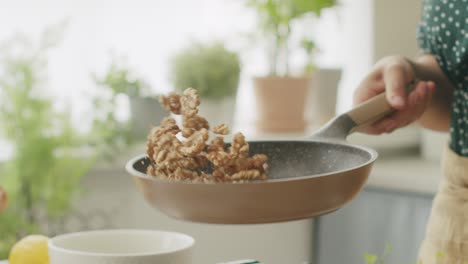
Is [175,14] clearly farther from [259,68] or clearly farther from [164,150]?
[164,150]

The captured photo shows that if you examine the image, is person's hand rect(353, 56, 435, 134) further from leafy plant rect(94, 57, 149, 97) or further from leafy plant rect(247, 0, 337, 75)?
leafy plant rect(247, 0, 337, 75)

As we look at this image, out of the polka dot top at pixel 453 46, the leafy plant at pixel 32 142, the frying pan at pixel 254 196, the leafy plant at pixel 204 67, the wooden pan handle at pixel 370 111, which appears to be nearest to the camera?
the frying pan at pixel 254 196

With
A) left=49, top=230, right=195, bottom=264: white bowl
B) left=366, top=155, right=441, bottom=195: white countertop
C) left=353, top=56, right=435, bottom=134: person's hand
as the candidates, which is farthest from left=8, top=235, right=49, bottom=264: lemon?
left=366, top=155, right=441, bottom=195: white countertop

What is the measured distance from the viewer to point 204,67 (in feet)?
6.72

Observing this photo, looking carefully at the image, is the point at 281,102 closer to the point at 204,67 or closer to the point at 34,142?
the point at 204,67

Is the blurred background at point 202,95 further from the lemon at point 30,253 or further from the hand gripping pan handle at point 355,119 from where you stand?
the hand gripping pan handle at point 355,119

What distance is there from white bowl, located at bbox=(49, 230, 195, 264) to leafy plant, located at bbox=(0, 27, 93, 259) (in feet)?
2.69

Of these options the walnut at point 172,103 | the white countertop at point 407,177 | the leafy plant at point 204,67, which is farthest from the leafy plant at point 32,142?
the walnut at point 172,103

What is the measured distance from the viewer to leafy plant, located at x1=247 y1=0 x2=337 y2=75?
7.36 ft

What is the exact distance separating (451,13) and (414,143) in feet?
4.56

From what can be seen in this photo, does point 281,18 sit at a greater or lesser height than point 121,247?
greater

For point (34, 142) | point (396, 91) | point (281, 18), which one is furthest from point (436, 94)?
point (281, 18)

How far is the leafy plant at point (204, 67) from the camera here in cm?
205

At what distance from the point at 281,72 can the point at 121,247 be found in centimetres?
154
